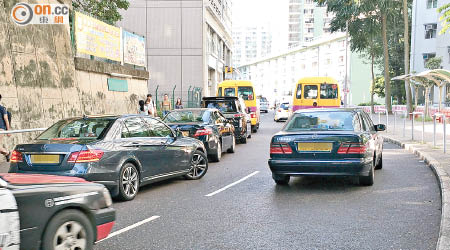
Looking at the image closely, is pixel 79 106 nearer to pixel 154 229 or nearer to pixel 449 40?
pixel 154 229

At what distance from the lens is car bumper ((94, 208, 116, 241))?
14.3 feet

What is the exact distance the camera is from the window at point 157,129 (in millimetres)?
8415

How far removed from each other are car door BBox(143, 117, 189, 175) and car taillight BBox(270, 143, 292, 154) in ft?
5.91

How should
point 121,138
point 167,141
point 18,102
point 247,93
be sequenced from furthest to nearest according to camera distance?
point 247,93 → point 18,102 → point 167,141 → point 121,138

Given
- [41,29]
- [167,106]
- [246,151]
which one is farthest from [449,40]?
[41,29]

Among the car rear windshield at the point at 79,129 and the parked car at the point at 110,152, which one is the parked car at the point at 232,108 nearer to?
the parked car at the point at 110,152

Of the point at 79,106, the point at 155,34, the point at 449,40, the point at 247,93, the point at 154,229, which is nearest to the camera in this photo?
the point at 154,229

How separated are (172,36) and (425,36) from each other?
26.5m

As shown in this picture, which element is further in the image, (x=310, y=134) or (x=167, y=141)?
(x=167, y=141)

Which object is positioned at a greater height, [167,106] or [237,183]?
[167,106]

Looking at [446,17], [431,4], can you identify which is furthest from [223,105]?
[431,4]

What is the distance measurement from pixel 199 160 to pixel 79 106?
7223 mm

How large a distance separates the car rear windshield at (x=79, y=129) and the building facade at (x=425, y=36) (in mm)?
43261

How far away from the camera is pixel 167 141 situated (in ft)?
28.2
